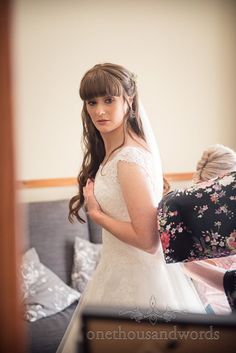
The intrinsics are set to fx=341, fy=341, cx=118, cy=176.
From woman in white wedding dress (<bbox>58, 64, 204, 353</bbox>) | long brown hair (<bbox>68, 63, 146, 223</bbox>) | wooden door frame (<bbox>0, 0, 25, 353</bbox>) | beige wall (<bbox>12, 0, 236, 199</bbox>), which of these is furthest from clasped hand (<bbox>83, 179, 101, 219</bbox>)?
beige wall (<bbox>12, 0, 236, 199</bbox>)

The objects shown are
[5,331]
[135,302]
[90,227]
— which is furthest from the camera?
[90,227]

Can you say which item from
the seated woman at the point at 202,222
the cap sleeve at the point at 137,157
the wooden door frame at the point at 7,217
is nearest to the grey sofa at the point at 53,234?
the cap sleeve at the point at 137,157

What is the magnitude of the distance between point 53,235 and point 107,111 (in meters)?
1.04

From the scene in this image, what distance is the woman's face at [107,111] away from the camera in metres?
0.87

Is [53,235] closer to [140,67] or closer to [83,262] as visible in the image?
[83,262]

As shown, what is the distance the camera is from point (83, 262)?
1.70 meters

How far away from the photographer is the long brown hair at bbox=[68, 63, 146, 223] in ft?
2.81

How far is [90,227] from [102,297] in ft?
3.18

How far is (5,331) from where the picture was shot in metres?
0.35

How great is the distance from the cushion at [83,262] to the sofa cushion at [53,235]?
0.18ft

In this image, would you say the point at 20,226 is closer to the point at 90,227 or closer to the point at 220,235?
the point at 220,235

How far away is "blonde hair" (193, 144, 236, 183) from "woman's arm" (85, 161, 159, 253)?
243mm

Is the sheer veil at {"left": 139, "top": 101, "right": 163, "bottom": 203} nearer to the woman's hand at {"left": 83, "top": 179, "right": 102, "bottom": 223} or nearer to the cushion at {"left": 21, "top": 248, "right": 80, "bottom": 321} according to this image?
the woman's hand at {"left": 83, "top": 179, "right": 102, "bottom": 223}

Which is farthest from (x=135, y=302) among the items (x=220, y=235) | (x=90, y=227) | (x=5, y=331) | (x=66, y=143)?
(x=66, y=143)
